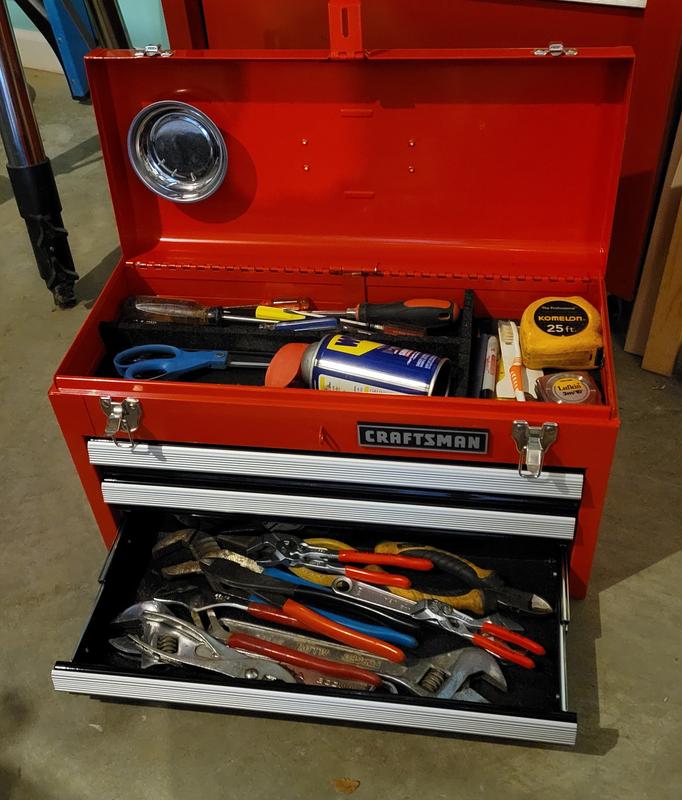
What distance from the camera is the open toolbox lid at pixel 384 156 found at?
1.18 meters

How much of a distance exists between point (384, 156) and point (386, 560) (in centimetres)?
62

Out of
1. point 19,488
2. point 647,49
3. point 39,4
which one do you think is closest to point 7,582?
point 19,488

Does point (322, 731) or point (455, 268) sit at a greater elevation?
point (455, 268)

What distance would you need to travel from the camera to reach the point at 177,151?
4.28 ft

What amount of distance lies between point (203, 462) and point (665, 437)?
Result: 889 millimetres

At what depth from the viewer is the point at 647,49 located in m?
1.34

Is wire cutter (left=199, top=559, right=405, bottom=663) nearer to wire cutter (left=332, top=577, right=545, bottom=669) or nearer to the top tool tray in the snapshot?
wire cutter (left=332, top=577, right=545, bottom=669)

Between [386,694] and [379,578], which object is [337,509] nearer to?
[379,578]

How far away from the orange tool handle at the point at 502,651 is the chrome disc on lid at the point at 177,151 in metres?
0.80

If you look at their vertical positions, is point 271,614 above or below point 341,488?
below

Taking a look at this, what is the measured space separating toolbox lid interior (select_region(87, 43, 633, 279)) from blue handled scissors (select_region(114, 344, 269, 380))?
0.19 metres

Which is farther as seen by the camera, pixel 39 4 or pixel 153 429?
Answer: pixel 39 4

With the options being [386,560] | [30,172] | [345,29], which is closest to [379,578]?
[386,560]

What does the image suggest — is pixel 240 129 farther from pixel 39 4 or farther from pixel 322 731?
pixel 39 4
